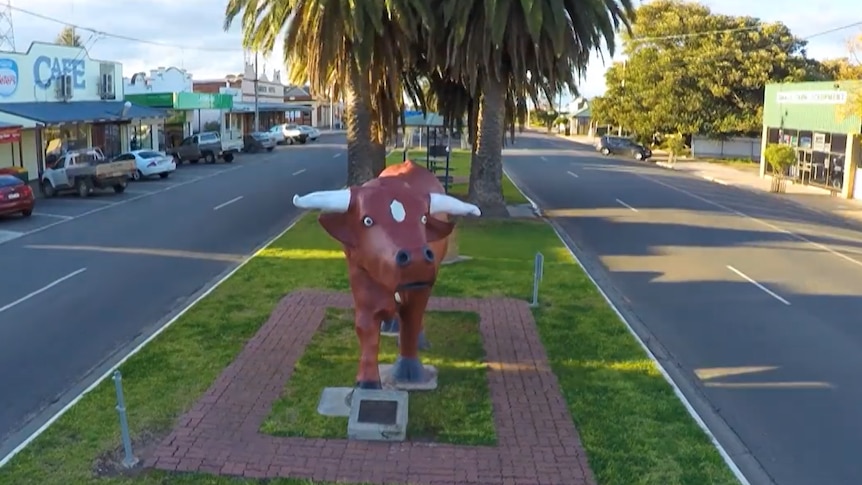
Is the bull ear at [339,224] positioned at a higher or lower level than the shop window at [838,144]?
lower

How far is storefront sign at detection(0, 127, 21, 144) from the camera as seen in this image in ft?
101

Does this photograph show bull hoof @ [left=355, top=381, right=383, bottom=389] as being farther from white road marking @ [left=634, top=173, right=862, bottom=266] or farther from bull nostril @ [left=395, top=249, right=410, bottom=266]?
white road marking @ [left=634, top=173, right=862, bottom=266]

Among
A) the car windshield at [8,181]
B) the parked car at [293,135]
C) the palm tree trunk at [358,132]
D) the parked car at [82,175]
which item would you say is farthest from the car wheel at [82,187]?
the parked car at [293,135]

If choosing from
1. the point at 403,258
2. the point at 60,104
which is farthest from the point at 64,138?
the point at 403,258

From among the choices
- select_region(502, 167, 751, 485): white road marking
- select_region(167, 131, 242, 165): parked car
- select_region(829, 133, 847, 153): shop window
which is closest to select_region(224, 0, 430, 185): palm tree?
select_region(502, 167, 751, 485): white road marking

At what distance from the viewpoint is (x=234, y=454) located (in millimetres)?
8484

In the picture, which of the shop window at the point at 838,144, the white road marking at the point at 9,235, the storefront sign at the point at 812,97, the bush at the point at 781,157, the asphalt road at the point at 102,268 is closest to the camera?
the asphalt road at the point at 102,268

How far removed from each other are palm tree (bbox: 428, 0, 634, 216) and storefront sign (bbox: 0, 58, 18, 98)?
1966 centimetres

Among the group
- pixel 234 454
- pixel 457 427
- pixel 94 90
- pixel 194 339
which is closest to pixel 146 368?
pixel 194 339

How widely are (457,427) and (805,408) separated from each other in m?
4.44

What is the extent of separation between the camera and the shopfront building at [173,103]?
5247 cm

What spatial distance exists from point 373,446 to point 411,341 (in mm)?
2026

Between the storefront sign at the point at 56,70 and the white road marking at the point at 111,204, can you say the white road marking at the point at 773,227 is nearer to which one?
the white road marking at the point at 111,204

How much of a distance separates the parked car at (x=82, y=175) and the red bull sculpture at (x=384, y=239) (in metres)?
25.4
